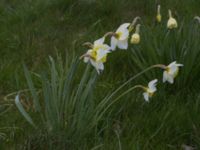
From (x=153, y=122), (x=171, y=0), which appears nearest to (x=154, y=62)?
(x=153, y=122)

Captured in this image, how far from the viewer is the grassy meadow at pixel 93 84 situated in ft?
7.83

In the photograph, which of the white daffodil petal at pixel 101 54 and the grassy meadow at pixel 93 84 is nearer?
the white daffodil petal at pixel 101 54

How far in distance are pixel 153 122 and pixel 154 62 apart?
0.50 m

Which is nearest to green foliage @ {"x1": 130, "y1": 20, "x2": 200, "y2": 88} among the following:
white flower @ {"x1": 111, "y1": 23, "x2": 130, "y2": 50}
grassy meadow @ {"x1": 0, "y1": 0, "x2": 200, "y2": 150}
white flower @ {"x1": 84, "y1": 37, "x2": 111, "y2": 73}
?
grassy meadow @ {"x1": 0, "y1": 0, "x2": 200, "y2": 150}

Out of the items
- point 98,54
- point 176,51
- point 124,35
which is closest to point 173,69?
point 124,35

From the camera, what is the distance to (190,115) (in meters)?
2.62

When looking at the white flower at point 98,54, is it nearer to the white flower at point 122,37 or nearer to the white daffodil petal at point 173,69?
the white flower at point 122,37

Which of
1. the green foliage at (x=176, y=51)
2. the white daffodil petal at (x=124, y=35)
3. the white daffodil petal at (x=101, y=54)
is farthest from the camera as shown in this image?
the green foliage at (x=176, y=51)

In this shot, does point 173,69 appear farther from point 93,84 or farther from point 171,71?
point 93,84

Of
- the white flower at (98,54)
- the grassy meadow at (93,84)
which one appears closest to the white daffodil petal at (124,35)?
the white flower at (98,54)

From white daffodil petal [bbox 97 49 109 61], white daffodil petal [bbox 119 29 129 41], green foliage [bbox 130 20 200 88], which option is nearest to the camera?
white daffodil petal [bbox 97 49 109 61]

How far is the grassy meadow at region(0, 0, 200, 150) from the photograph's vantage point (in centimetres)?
239

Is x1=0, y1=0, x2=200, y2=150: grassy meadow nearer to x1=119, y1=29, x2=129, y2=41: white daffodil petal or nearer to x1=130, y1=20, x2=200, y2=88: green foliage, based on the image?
x1=130, y1=20, x2=200, y2=88: green foliage

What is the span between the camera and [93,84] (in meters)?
2.37
